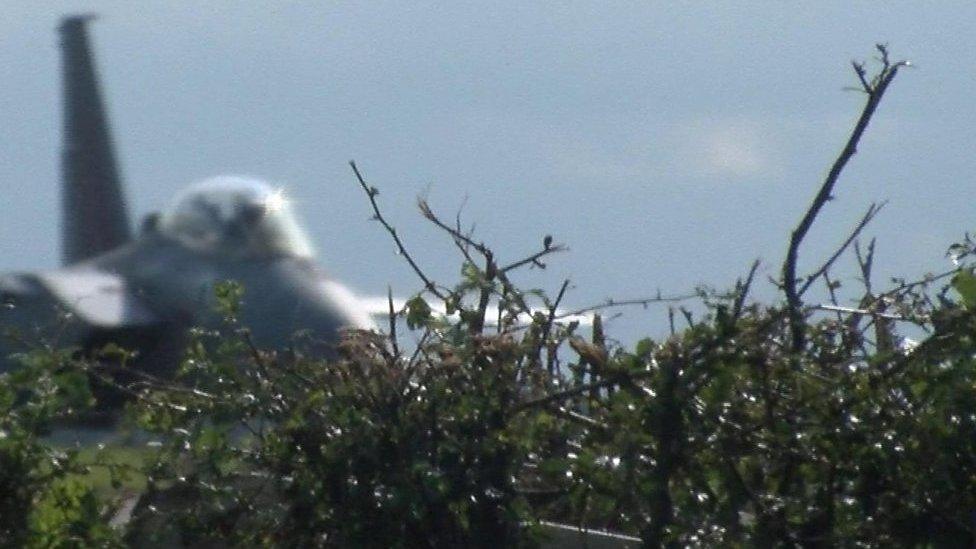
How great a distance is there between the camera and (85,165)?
26344 millimetres

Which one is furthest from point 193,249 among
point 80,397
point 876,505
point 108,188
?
point 876,505

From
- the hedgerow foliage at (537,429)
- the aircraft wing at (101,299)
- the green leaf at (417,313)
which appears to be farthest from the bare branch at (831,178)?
the aircraft wing at (101,299)

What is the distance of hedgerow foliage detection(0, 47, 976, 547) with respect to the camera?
332cm

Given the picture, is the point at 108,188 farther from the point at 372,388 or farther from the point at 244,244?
the point at 372,388

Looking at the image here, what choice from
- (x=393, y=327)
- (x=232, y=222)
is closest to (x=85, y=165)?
(x=232, y=222)

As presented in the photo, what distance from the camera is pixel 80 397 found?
13.8 ft

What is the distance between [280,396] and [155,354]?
43.6 ft

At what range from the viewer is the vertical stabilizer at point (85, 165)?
1008 inches

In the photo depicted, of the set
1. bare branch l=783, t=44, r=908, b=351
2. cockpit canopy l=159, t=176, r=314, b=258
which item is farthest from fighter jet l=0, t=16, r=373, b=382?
bare branch l=783, t=44, r=908, b=351

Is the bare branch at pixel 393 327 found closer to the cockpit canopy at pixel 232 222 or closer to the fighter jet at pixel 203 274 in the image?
the fighter jet at pixel 203 274

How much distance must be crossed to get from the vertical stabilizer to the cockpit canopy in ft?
17.9

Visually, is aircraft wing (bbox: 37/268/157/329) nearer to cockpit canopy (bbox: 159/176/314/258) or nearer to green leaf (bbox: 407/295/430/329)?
cockpit canopy (bbox: 159/176/314/258)

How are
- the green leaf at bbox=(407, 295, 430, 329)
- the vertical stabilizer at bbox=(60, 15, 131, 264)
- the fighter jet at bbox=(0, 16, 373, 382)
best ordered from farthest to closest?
the vertical stabilizer at bbox=(60, 15, 131, 264) → the fighter jet at bbox=(0, 16, 373, 382) → the green leaf at bbox=(407, 295, 430, 329)

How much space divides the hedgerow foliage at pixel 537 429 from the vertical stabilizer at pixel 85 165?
71.3ft
